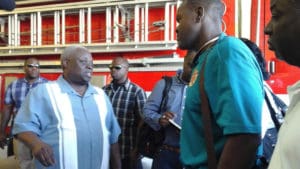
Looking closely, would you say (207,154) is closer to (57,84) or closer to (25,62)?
(57,84)

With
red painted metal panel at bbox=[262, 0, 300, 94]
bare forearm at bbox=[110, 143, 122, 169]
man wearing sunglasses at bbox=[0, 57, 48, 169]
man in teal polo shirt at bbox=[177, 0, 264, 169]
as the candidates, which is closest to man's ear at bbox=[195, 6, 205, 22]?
man in teal polo shirt at bbox=[177, 0, 264, 169]

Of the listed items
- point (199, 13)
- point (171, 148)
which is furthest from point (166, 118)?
point (199, 13)

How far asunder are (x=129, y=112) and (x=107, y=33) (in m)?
0.97

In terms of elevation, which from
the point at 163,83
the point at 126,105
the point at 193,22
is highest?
the point at 193,22

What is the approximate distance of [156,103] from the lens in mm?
3096

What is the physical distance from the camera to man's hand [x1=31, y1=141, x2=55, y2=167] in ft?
7.01

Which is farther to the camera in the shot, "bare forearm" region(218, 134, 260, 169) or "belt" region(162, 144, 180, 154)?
"belt" region(162, 144, 180, 154)

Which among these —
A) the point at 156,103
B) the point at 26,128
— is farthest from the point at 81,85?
the point at 156,103

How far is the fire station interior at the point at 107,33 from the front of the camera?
3.07 metres

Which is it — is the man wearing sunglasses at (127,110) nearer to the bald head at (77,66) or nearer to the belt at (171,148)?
the belt at (171,148)

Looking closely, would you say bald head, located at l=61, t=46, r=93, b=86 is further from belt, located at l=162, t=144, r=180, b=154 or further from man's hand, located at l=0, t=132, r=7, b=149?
man's hand, located at l=0, t=132, r=7, b=149

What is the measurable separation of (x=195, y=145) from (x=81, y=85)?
4.32 ft

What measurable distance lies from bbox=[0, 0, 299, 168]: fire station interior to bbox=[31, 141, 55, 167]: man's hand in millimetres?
1639

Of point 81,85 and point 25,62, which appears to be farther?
point 25,62
